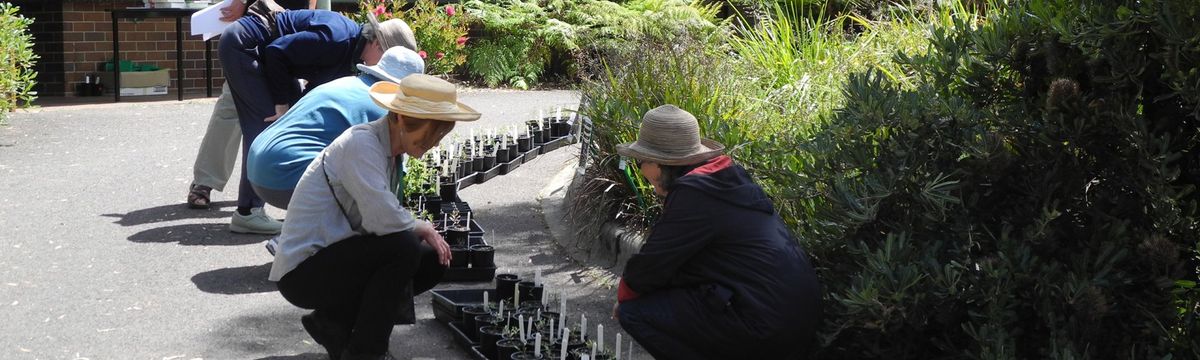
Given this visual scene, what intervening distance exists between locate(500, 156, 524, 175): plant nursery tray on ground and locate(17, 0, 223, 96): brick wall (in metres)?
6.84

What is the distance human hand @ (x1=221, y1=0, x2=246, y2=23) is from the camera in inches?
300

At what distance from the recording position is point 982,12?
1244cm

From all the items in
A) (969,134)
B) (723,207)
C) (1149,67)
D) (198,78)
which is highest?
(1149,67)

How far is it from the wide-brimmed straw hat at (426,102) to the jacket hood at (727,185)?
94 centimetres

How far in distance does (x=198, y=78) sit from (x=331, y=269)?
12.3 m

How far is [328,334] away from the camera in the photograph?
4992mm

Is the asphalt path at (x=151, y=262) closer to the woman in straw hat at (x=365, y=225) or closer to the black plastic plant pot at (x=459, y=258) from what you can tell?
the black plastic plant pot at (x=459, y=258)

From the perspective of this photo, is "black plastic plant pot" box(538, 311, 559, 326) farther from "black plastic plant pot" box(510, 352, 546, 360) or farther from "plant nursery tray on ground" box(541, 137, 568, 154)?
"plant nursery tray on ground" box(541, 137, 568, 154)

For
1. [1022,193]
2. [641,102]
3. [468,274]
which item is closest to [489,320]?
[468,274]

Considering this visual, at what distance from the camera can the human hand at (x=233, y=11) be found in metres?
7.62

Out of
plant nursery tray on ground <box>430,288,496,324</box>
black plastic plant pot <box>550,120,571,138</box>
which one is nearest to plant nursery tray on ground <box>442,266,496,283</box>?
plant nursery tray on ground <box>430,288,496,324</box>

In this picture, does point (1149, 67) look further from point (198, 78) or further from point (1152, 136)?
point (198, 78)

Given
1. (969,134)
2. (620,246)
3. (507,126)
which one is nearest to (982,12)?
(507,126)

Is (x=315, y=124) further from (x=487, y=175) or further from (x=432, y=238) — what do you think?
(x=487, y=175)
